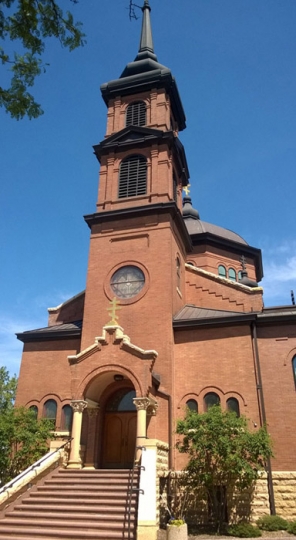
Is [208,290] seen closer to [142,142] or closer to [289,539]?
[142,142]

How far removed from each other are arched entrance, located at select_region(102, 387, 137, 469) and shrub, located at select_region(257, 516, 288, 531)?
220 inches

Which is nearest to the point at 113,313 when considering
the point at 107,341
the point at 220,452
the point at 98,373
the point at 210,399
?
the point at 107,341

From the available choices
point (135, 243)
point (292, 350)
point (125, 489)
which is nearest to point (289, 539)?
point (125, 489)

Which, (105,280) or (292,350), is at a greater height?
(105,280)

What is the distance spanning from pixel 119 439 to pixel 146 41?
30.3 m

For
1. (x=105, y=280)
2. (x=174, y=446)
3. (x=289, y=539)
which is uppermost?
(x=105, y=280)

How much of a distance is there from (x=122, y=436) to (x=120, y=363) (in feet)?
12.7

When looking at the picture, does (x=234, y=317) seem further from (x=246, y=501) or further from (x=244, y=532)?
(x=244, y=532)

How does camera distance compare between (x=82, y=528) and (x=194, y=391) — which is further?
(x=194, y=391)

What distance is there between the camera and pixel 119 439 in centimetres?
1922

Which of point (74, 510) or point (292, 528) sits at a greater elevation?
point (74, 510)

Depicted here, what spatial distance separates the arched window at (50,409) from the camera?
20.9 metres

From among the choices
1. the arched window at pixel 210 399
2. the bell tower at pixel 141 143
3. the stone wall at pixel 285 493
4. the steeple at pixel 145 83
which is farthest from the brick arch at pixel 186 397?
the steeple at pixel 145 83

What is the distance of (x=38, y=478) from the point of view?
15.6 meters
